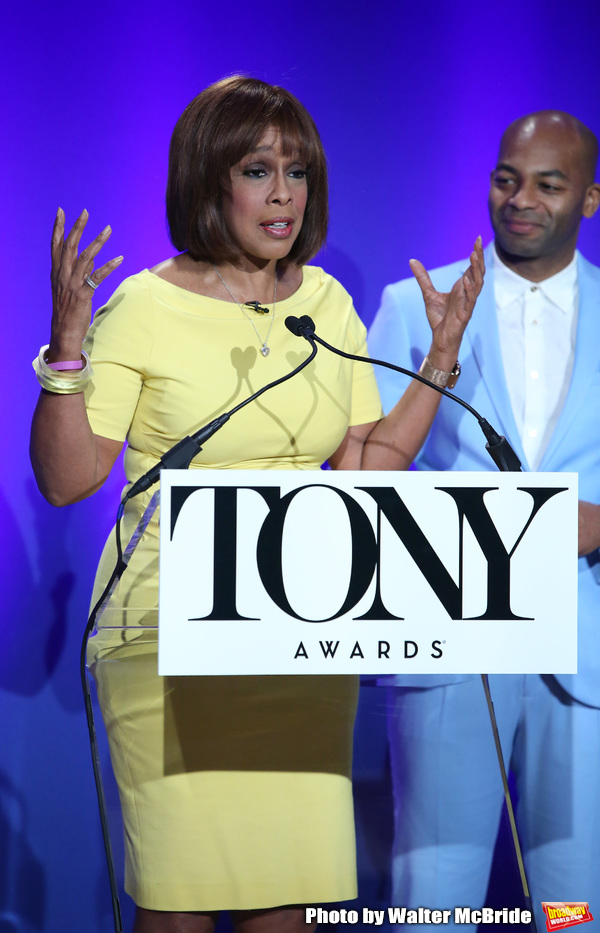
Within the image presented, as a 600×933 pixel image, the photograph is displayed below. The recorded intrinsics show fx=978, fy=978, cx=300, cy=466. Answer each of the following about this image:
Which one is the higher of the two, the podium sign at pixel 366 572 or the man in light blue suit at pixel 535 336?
the man in light blue suit at pixel 535 336

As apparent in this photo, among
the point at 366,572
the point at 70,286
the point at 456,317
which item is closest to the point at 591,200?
the point at 456,317

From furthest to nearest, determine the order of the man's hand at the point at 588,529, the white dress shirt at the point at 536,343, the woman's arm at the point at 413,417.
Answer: the white dress shirt at the point at 536,343 < the man's hand at the point at 588,529 < the woman's arm at the point at 413,417

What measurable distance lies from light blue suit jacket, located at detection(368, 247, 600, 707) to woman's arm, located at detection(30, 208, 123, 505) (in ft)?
2.77

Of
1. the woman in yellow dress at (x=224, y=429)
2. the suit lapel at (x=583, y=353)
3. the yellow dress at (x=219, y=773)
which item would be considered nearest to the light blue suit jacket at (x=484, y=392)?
the suit lapel at (x=583, y=353)

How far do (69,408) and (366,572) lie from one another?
0.56 m

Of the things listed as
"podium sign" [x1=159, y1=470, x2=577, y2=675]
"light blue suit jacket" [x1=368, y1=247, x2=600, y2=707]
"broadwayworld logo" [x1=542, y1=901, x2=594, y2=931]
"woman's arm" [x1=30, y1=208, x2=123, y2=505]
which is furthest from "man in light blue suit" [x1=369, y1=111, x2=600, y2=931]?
"woman's arm" [x1=30, y1=208, x2=123, y2=505]

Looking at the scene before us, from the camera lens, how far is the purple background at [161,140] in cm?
234

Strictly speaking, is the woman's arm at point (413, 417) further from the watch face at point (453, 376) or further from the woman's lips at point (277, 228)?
the woman's lips at point (277, 228)

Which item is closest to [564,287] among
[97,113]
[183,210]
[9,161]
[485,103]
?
[485,103]

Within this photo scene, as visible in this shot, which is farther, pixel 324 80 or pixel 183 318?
pixel 324 80

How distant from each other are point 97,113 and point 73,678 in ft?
4.51

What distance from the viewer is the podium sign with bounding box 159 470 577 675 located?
102cm

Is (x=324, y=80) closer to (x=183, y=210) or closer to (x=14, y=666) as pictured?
(x=183, y=210)

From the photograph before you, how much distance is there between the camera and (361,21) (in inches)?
94.7
